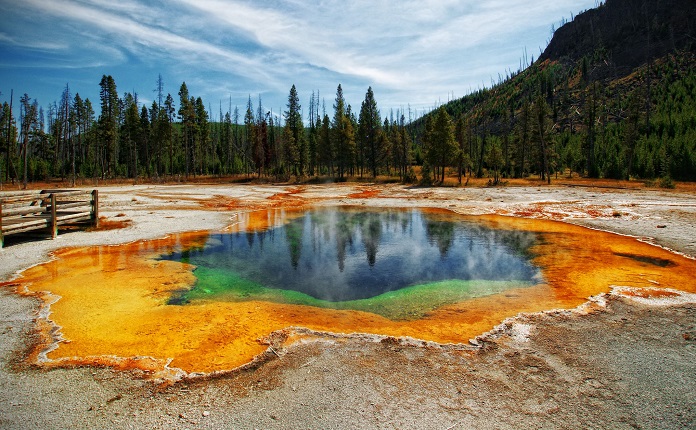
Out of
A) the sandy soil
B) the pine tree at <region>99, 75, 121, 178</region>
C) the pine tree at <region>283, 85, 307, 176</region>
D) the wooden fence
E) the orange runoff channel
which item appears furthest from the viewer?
the pine tree at <region>283, 85, 307, 176</region>

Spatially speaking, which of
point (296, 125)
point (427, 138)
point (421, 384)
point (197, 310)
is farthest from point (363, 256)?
point (296, 125)

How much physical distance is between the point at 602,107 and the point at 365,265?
298 feet

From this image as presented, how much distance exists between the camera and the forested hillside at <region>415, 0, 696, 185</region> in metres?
51.4

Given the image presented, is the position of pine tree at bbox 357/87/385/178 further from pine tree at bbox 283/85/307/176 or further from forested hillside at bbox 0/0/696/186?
pine tree at bbox 283/85/307/176

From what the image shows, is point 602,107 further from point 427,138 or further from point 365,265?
point 365,265

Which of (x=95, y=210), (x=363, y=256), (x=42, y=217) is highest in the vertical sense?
(x=95, y=210)

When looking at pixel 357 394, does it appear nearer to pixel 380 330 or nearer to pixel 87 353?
pixel 380 330

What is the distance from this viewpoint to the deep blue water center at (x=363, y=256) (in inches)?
447

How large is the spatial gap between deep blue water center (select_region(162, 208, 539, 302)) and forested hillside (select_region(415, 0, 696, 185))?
105ft

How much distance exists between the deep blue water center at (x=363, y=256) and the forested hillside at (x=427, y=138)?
32.1 metres

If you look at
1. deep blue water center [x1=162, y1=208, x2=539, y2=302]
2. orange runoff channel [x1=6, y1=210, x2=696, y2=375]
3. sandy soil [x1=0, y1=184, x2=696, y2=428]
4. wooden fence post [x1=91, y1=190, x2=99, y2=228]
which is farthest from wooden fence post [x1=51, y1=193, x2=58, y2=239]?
sandy soil [x1=0, y1=184, x2=696, y2=428]

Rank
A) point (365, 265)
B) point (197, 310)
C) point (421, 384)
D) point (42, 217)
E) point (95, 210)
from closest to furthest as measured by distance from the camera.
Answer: point (421, 384) < point (197, 310) < point (365, 265) < point (42, 217) < point (95, 210)

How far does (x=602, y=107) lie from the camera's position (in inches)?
3184

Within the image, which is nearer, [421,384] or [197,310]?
[421,384]
